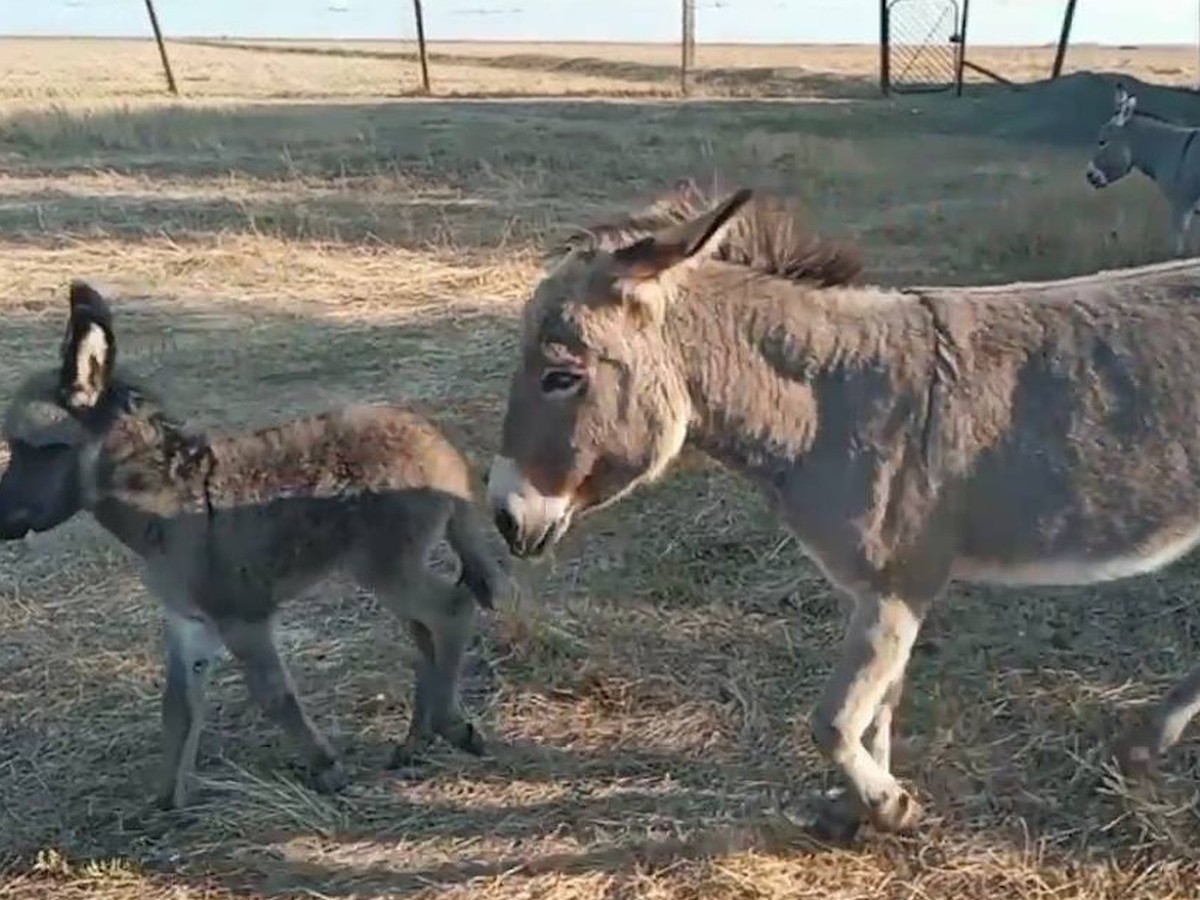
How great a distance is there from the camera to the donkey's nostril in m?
3.29

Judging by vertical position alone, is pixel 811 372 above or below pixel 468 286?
above

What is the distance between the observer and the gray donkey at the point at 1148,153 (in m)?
12.7

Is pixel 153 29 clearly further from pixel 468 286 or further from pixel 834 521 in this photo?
pixel 834 521

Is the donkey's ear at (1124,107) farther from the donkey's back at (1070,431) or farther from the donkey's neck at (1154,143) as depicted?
the donkey's back at (1070,431)

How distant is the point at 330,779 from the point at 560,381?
1.41m

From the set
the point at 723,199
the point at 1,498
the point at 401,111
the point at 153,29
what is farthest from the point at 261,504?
the point at 153,29

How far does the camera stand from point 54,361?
839 centimetres

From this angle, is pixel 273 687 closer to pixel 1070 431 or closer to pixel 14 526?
pixel 14 526

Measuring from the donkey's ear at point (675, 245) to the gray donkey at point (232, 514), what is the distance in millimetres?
1134

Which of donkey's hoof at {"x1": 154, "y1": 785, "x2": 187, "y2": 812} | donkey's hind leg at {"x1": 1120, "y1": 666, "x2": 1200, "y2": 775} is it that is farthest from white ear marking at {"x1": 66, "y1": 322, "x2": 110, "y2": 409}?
donkey's hind leg at {"x1": 1120, "y1": 666, "x2": 1200, "y2": 775}

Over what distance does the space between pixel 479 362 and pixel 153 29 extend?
2152 cm

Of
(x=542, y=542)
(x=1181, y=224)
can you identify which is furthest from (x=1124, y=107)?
(x=542, y=542)

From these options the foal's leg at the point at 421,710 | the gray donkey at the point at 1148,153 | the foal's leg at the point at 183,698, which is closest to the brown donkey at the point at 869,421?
the foal's leg at the point at 421,710

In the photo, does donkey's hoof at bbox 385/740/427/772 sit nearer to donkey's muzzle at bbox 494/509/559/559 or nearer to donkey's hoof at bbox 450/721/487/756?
donkey's hoof at bbox 450/721/487/756
